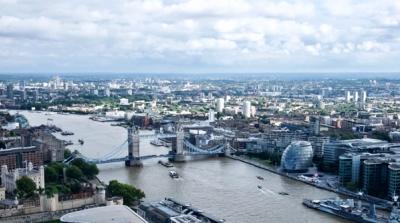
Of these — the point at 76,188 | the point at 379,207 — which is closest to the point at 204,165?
the point at 76,188

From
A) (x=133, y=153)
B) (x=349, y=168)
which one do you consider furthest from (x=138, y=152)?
(x=349, y=168)

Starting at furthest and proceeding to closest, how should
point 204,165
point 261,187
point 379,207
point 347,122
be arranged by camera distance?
point 347,122, point 204,165, point 261,187, point 379,207

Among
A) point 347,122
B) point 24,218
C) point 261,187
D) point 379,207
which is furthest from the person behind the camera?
point 347,122

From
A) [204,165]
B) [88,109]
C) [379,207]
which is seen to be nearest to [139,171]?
[204,165]

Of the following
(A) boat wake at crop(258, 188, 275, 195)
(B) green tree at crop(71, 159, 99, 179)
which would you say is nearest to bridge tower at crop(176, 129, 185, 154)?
(B) green tree at crop(71, 159, 99, 179)

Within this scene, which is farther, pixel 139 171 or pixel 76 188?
pixel 139 171

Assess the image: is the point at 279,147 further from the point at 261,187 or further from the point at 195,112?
the point at 195,112

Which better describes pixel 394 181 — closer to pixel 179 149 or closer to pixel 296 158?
pixel 296 158
